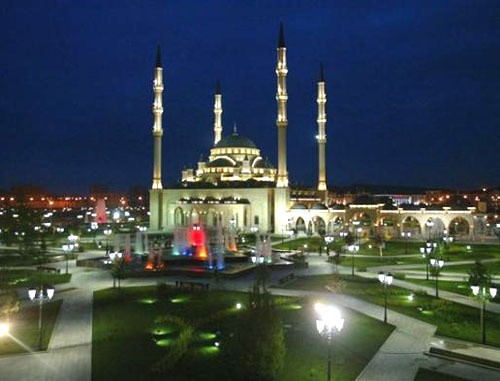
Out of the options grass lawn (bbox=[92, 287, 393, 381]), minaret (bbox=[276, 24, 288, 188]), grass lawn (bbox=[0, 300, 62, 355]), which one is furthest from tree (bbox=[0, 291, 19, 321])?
minaret (bbox=[276, 24, 288, 188])

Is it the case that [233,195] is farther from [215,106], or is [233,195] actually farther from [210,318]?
[210,318]

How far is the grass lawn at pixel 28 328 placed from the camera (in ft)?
44.9

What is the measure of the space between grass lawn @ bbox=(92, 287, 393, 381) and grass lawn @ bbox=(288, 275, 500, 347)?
6.49ft

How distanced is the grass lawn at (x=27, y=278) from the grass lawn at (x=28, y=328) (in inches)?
197

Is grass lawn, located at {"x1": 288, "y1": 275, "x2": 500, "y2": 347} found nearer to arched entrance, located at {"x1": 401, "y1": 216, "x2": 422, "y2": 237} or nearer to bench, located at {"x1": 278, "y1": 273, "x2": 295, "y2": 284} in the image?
bench, located at {"x1": 278, "y1": 273, "x2": 295, "y2": 284}

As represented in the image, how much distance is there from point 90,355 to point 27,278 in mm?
14583

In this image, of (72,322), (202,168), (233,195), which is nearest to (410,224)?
(233,195)

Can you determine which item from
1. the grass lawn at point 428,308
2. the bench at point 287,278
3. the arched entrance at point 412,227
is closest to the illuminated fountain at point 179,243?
the bench at point 287,278

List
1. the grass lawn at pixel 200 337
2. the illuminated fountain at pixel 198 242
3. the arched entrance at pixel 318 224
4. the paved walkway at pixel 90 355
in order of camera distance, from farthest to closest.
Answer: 1. the arched entrance at pixel 318 224
2. the illuminated fountain at pixel 198 242
3. the grass lawn at pixel 200 337
4. the paved walkway at pixel 90 355

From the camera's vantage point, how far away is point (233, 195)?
57.8 m

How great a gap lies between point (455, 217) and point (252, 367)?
47.7 metres

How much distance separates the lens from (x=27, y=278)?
25688 mm

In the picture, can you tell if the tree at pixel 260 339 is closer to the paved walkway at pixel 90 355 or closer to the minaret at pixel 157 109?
the paved walkway at pixel 90 355

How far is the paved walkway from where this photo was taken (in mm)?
11578
